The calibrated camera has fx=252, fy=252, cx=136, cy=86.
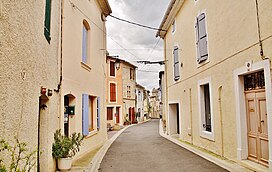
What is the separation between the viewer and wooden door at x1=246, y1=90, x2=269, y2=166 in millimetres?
6449

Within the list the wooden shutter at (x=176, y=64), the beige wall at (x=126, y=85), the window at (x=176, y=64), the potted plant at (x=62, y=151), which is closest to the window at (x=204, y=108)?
the window at (x=176, y=64)

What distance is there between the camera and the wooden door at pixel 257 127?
21.2ft

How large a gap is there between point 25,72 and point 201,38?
773 cm

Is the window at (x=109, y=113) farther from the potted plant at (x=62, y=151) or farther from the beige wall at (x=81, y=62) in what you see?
the potted plant at (x=62, y=151)

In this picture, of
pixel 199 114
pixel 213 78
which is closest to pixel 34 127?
pixel 213 78

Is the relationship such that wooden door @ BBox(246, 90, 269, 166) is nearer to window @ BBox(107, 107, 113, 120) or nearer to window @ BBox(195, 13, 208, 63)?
window @ BBox(195, 13, 208, 63)

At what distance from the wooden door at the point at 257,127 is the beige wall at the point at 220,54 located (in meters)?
0.52

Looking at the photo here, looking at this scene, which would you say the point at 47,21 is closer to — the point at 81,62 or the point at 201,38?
the point at 81,62

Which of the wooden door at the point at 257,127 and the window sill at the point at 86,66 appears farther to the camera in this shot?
the window sill at the point at 86,66

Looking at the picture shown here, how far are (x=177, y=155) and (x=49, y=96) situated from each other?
5.17m

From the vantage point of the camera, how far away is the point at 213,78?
916 cm

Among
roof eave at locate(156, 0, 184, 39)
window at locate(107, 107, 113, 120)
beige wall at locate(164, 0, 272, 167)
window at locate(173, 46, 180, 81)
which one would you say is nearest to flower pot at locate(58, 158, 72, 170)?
Answer: beige wall at locate(164, 0, 272, 167)

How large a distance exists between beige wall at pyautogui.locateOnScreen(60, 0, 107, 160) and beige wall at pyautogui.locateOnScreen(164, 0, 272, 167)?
14.3 ft

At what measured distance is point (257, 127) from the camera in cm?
677
